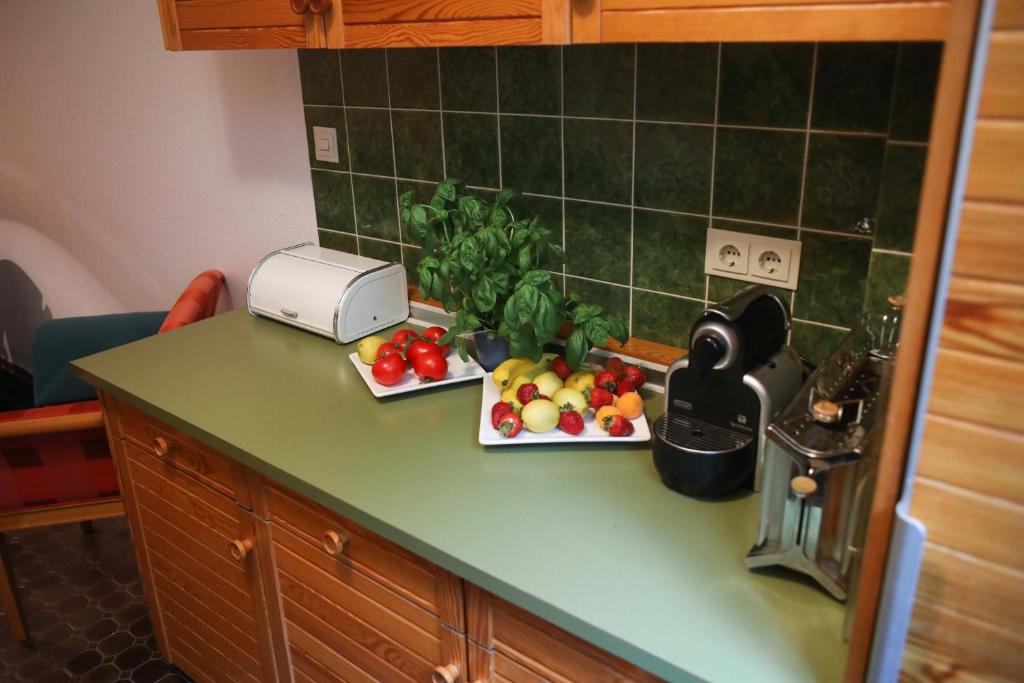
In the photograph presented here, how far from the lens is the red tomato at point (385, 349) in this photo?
1.57 metres

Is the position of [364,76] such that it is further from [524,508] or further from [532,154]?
[524,508]

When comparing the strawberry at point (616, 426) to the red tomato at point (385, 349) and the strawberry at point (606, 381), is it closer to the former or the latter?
the strawberry at point (606, 381)

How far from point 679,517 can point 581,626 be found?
0.83 ft

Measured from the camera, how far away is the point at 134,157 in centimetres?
262

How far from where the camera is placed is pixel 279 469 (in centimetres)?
132

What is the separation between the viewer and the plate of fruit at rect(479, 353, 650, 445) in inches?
52.7

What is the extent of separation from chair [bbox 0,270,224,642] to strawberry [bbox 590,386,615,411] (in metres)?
1.14

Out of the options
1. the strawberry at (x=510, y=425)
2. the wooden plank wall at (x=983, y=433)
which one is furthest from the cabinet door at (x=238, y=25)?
the wooden plank wall at (x=983, y=433)

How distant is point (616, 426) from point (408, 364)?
48cm

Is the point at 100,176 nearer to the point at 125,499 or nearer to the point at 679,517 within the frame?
the point at 125,499

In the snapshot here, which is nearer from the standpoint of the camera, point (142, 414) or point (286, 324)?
point (142, 414)

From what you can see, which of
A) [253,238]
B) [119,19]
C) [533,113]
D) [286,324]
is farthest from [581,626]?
[119,19]

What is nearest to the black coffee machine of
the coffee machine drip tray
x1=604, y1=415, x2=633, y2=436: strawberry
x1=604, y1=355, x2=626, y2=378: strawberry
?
the coffee machine drip tray

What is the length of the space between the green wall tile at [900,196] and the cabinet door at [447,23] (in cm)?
49
